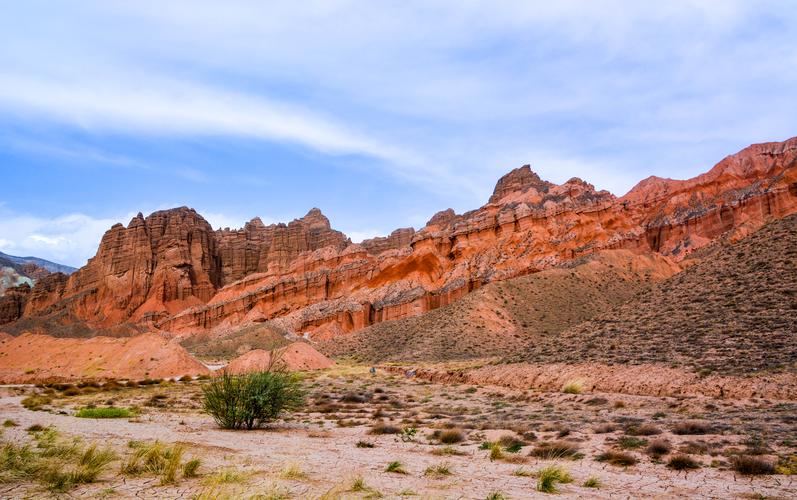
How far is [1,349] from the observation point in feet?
171

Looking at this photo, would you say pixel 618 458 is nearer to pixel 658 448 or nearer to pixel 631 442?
pixel 658 448

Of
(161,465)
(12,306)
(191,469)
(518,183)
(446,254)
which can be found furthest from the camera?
(12,306)

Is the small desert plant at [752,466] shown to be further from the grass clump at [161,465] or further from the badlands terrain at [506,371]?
the grass clump at [161,465]

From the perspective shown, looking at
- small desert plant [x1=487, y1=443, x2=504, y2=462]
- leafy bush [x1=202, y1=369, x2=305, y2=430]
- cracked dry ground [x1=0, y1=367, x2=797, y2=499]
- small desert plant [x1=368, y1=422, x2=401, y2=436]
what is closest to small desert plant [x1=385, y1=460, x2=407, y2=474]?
cracked dry ground [x1=0, y1=367, x2=797, y2=499]

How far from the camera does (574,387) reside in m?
25.7

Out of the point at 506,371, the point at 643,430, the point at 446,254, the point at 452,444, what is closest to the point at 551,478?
the point at 452,444

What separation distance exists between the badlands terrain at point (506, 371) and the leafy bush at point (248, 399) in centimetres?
65

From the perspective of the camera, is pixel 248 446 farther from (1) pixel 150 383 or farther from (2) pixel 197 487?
(1) pixel 150 383

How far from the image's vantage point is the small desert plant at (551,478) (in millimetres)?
9343

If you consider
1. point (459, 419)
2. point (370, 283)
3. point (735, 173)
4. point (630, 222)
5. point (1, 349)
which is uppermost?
point (735, 173)

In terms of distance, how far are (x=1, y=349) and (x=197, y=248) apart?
98.6m

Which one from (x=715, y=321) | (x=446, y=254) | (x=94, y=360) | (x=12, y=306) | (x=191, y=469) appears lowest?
(x=191, y=469)

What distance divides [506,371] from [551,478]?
24951 mm

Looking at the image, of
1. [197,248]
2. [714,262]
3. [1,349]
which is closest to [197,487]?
[714,262]
